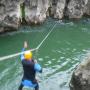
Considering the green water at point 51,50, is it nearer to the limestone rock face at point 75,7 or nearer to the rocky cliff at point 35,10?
the rocky cliff at point 35,10

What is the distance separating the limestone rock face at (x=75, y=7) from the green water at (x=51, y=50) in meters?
1.19

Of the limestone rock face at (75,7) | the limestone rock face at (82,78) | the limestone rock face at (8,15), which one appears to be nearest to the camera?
the limestone rock face at (82,78)

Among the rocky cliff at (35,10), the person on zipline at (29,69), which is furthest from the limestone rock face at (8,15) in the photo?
the person on zipline at (29,69)

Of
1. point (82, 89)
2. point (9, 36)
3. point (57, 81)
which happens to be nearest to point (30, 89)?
point (57, 81)

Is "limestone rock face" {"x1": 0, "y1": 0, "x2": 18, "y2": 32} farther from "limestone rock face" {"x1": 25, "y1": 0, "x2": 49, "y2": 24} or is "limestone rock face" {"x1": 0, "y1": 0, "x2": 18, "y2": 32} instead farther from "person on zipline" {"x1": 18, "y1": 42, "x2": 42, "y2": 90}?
"person on zipline" {"x1": 18, "y1": 42, "x2": 42, "y2": 90}

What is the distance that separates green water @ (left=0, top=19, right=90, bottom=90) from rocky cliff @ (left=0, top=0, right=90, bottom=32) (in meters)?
0.92

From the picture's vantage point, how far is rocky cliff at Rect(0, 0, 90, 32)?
2884 cm

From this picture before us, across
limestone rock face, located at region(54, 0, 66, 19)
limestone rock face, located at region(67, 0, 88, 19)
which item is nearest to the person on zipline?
limestone rock face, located at region(54, 0, 66, 19)

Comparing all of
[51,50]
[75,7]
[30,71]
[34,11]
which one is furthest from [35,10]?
[30,71]

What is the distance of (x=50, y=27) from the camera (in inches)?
1294

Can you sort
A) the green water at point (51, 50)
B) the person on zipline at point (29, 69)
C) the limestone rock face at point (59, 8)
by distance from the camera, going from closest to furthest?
the person on zipline at point (29, 69)
the green water at point (51, 50)
the limestone rock face at point (59, 8)

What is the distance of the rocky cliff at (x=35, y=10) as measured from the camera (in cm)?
2884

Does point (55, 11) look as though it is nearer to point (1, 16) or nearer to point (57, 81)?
point (1, 16)

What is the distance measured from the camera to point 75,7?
1463 inches
